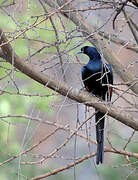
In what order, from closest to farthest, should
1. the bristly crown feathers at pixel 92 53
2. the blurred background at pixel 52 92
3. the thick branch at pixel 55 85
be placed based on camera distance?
the thick branch at pixel 55 85
the blurred background at pixel 52 92
the bristly crown feathers at pixel 92 53

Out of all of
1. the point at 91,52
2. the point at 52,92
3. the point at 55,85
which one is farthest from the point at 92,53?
the point at 55,85

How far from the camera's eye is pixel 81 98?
7.95ft

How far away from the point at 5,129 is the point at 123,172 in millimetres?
1259

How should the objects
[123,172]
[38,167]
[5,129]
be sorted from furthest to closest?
[38,167], [123,172], [5,129]

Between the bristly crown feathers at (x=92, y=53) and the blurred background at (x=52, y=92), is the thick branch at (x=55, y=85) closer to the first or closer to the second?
the blurred background at (x=52, y=92)

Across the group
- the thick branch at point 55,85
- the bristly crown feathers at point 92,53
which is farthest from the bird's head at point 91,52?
the thick branch at point 55,85

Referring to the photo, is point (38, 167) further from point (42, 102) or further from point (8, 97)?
point (42, 102)

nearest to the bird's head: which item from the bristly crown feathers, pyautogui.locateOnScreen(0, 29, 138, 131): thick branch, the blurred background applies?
the bristly crown feathers

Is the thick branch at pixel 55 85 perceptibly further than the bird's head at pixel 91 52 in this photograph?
No

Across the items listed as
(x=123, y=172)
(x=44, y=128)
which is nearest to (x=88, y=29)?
(x=123, y=172)

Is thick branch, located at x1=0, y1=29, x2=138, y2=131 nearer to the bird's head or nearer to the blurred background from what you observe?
the blurred background

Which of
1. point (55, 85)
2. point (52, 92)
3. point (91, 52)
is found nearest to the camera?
point (55, 85)

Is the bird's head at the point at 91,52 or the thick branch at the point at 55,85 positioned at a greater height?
the bird's head at the point at 91,52

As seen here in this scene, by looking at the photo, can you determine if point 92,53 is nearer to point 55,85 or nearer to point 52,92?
point 52,92
